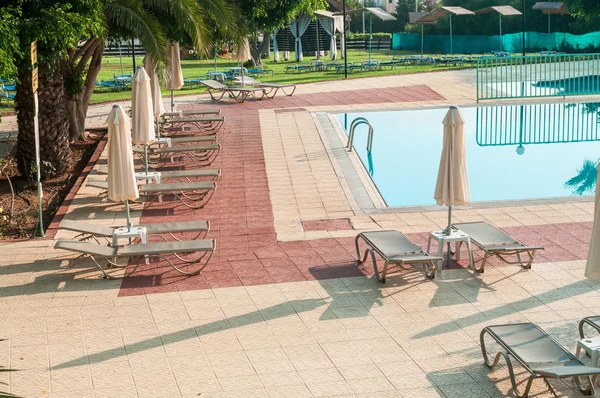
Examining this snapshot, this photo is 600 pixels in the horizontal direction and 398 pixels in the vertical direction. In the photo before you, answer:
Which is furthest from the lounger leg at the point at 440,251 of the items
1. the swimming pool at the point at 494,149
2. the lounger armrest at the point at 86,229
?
the swimming pool at the point at 494,149

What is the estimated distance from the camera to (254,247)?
1250 cm

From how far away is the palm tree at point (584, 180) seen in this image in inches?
697

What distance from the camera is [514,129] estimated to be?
23.5m

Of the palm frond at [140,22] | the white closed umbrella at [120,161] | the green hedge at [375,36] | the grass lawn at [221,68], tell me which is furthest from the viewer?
the green hedge at [375,36]

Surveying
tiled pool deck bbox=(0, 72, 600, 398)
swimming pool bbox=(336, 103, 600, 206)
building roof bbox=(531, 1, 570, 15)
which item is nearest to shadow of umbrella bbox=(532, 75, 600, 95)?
swimming pool bbox=(336, 103, 600, 206)

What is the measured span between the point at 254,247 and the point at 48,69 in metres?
6.62

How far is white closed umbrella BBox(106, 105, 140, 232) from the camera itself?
11547 mm

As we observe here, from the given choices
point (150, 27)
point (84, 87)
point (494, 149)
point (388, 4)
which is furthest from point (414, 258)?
point (388, 4)

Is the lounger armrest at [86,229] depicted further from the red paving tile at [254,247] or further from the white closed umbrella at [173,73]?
the white closed umbrella at [173,73]

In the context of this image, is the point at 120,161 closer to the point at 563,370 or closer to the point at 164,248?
the point at 164,248

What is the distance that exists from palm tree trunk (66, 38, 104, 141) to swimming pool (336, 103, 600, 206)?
6795mm

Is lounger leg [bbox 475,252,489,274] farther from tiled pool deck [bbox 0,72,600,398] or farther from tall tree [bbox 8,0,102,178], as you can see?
tall tree [bbox 8,0,102,178]

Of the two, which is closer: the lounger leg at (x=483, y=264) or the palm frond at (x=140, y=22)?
the lounger leg at (x=483, y=264)

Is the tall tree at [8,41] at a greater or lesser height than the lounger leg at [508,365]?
greater
